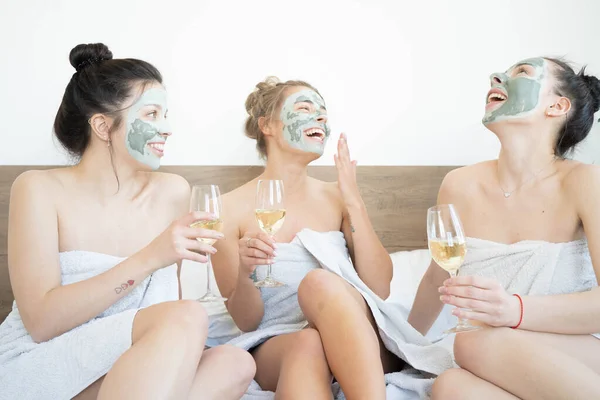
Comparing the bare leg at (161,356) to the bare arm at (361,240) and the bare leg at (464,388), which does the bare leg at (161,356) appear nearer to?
the bare leg at (464,388)

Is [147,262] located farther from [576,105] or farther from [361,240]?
[576,105]

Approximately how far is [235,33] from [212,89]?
0.25 m

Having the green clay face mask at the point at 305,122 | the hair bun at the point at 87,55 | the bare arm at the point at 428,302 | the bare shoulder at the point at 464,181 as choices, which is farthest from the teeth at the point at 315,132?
the hair bun at the point at 87,55

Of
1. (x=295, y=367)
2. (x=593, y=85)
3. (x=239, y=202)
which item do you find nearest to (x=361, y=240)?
(x=239, y=202)

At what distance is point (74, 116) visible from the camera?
1578 mm

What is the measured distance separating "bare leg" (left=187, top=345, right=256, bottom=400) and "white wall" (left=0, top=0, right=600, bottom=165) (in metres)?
1.35

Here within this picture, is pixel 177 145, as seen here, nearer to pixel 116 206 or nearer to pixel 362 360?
pixel 116 206

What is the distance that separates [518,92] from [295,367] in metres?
0.92

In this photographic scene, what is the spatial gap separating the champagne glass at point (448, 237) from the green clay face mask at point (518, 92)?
0.51 metres

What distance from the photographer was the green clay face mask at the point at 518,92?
163 cm

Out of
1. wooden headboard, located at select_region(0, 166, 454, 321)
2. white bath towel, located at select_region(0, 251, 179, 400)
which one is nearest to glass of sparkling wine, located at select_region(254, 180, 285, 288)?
white bath towel, located at select_region(0, 251, 179, 400)

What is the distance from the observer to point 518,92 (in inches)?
64.5

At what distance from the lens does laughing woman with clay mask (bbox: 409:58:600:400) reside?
1.24 m

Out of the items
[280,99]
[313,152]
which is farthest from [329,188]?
[280,99]
